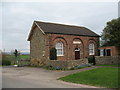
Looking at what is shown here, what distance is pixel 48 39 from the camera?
24906 mm

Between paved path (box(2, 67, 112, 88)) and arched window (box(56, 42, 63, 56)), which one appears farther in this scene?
arched window (box(56, 42, 63, 56))

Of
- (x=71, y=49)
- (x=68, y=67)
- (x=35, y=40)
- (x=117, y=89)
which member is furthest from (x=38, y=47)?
(x=117, y=89)

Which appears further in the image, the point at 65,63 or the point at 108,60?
the point at 108,60

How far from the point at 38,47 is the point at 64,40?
452cm

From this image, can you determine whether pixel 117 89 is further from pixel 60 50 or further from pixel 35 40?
pixel 35 40

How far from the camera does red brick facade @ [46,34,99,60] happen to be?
25.2 metres

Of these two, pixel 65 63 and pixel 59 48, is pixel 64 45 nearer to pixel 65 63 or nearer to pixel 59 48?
pixel 59 48

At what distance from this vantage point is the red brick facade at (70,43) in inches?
991

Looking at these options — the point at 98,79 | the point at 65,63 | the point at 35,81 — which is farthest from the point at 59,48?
the point at 98,79

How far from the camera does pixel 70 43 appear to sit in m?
27.4

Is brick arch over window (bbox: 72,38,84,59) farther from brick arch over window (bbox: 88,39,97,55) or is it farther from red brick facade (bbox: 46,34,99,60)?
brick arch over window (bbox: 88,39,97,55)

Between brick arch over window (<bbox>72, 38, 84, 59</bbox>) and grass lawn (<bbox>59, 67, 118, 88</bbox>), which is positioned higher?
brick arch over window (<bbox>72, 38, 84, 59</bbox>)

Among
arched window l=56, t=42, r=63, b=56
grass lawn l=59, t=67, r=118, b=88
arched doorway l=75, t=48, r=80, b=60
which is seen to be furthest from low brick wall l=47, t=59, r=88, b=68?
grass lawn l=59, t=67, r=118, b=88

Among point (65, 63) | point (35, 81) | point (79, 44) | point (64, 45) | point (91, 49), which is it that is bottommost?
point (35, 81)
